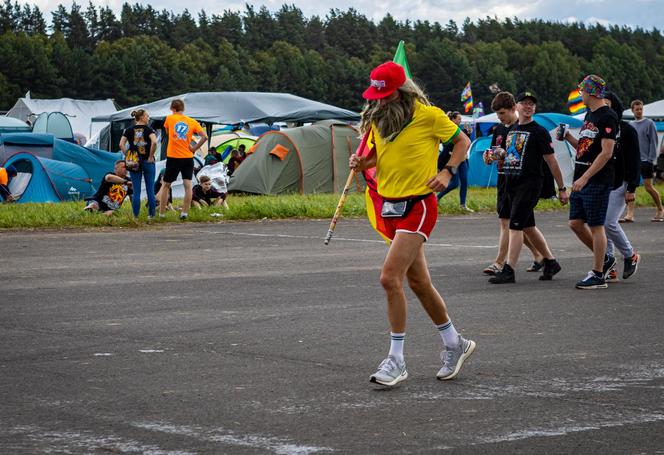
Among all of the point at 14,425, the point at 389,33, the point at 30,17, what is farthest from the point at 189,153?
the point at 389,33

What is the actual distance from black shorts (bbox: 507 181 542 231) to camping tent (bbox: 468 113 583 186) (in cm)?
2032

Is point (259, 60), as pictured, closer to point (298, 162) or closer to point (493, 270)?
point (298, 162)

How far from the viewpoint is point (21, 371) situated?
255 inches

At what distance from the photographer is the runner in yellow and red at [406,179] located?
636 cm

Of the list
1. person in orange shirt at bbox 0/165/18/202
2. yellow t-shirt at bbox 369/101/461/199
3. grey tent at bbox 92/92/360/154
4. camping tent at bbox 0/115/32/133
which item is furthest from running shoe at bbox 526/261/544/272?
camping tent at bbox 0/115/32/133

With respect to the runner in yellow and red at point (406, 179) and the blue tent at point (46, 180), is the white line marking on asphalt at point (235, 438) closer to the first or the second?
the runner in yellow and red at point (406, 179)

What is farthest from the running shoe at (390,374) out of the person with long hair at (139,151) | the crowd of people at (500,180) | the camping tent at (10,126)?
the camping tent at (10,126)

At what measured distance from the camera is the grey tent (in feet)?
114

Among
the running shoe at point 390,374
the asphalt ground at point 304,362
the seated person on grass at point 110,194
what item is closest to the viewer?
the asphalt ground at point 304,362

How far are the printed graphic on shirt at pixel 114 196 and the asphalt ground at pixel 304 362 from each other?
672cm

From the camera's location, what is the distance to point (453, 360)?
253 inches

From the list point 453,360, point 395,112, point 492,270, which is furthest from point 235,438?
point 492,270

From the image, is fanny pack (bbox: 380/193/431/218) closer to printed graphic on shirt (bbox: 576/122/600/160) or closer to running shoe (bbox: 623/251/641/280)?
printed graphic on shirt (bbox: 576/122/600/160)

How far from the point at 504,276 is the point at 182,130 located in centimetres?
896
